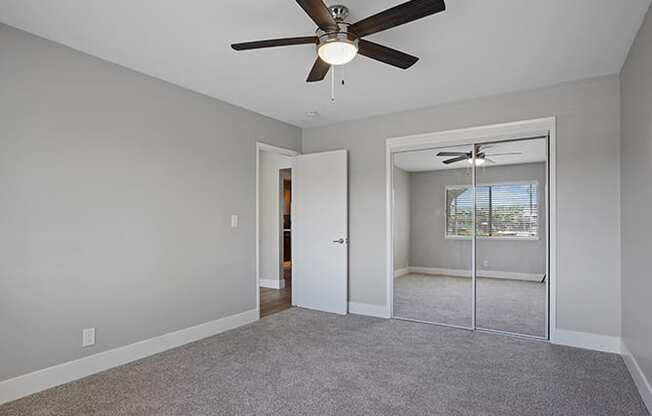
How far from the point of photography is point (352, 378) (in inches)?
113

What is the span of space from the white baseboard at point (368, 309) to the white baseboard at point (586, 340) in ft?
5.77

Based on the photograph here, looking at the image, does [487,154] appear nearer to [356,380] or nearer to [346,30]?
[346,30]

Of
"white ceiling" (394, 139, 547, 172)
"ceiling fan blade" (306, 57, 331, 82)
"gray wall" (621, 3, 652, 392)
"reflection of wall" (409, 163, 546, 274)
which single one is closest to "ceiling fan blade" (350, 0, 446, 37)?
"ceiling fan blade" (306, 57, 331, 82)

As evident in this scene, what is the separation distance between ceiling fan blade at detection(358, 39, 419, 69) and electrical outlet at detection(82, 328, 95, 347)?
2868 millimetres

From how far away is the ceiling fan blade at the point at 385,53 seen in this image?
2.33 m

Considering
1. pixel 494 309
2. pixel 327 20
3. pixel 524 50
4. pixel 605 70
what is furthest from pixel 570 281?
pixel 327 20

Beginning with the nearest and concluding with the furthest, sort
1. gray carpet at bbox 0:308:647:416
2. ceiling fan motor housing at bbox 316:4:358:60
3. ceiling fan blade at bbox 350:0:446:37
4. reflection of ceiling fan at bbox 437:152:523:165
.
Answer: ceiling fan blade at bbox 350:0:446:37, ceiling fan motor housing at bbox 316:4:358:60, gray carpet at bbox 0:308:647:416, reflection of ceiling fan at bbox 437:152:523:165

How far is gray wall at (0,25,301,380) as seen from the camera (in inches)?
102

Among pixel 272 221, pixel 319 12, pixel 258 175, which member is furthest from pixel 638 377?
pixel 272 221

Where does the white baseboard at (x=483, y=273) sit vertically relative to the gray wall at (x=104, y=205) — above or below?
below

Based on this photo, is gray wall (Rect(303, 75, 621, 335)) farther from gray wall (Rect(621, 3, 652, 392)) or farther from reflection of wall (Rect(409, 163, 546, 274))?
reflection of wall (Rect(409, 163, 546, 274))

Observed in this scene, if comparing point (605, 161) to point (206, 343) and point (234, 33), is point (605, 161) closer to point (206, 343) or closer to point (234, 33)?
point (234, 33)

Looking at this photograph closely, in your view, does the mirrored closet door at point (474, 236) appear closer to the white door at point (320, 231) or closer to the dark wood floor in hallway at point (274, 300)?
the white door at point (320, 231)

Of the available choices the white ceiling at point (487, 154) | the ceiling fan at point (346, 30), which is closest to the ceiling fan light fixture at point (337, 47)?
the ceiling fan at point (346, 30)
